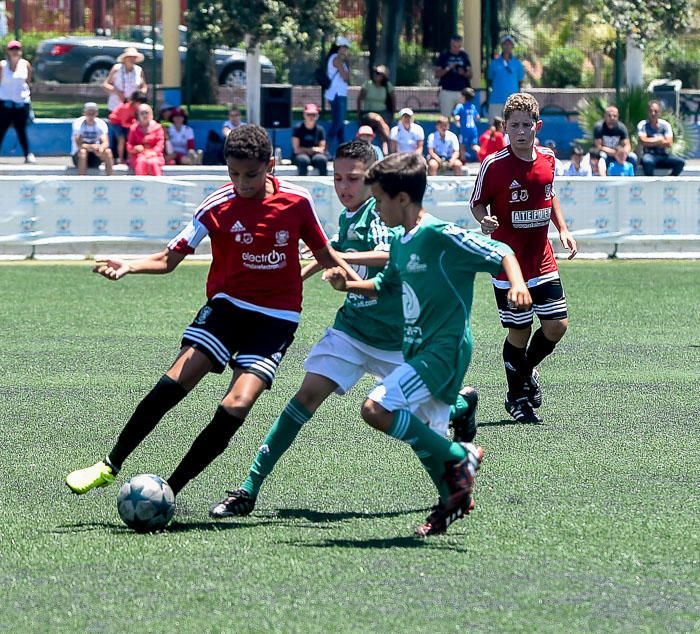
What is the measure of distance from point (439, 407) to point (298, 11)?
2146 centimetres

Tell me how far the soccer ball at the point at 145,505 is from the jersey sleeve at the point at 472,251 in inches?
62.7

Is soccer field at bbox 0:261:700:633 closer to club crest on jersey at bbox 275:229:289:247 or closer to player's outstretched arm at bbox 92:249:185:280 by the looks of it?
player's outstretched arm at bbox 92:249:185:280

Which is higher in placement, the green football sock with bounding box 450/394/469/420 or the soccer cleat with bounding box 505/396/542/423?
the green football sock with bounding box 450/394/469/420

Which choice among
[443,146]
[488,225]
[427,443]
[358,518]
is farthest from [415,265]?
[443,146]

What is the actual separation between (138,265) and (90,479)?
0.99m

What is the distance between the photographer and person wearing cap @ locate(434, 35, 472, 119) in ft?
85.6

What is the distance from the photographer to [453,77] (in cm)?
2625

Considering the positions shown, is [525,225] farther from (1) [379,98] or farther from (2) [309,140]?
(1) [379,98]

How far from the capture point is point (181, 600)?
203 inches

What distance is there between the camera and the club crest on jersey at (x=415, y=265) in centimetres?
593

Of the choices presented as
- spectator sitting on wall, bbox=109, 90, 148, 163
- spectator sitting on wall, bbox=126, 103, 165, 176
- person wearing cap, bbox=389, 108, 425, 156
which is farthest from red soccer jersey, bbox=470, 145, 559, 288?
spectator sitting on wall, bbox=109, 90, 148, 163

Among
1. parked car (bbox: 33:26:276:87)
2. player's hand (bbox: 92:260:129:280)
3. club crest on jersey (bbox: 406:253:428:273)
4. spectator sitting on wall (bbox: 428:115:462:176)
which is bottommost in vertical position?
player's hand (bbox: 92:260:129:280)

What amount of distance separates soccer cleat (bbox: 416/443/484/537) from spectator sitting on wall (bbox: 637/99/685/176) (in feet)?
56.4

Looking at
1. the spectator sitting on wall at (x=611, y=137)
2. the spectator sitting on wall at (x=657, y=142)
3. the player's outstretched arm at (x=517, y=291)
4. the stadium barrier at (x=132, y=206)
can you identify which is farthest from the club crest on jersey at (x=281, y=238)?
the spectator sitting on wall at (x=657, y=142)
